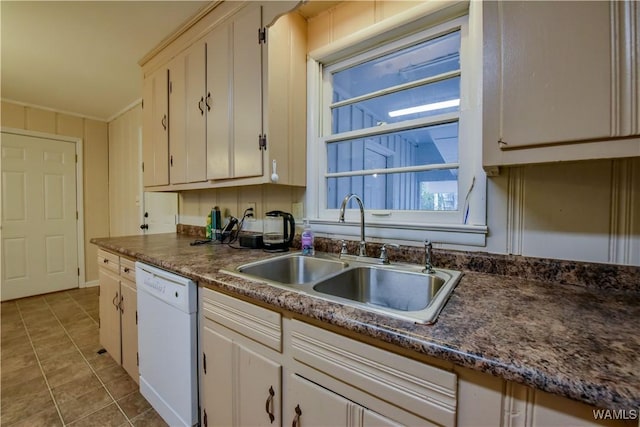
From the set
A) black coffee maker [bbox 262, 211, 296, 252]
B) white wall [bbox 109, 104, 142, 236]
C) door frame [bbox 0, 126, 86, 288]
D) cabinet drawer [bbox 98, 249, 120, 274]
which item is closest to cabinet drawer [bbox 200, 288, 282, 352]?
black coffee maker [bbox 262, 211, 296, 252]

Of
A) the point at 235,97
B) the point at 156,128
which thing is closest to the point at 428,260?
the point at 235,97

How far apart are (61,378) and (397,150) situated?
2.72 m

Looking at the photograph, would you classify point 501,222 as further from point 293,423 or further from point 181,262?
point 181,262

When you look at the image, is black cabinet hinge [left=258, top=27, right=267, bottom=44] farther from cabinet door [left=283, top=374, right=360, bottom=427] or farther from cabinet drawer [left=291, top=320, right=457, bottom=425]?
cabinet door [left=283, top=374, right=360, bottom=427]

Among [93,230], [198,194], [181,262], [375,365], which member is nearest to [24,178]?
[93,230]

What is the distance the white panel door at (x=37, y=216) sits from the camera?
322 centimetres

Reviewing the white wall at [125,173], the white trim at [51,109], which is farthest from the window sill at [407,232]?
the white trim at [51,109]

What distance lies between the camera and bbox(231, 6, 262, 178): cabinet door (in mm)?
1497

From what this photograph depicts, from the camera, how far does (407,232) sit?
1.33 metres

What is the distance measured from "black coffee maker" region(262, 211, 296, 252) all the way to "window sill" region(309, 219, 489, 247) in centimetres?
15

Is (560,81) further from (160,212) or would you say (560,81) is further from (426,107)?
(160,212)

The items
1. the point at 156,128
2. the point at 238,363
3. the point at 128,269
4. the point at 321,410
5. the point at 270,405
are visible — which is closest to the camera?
the point at 321,410

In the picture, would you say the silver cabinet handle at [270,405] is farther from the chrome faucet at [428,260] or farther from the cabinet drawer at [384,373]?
the chrome faucet at [428,260]

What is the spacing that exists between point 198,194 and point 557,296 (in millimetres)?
2571
